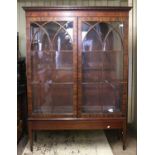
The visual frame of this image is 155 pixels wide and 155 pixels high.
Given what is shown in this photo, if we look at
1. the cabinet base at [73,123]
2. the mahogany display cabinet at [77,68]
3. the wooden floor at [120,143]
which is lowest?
the wooden floor at [120,143]

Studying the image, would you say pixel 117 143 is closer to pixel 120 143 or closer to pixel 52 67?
pixel 120 143

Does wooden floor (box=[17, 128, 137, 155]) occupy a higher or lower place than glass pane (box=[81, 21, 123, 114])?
lower

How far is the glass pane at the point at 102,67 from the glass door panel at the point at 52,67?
0.18 m

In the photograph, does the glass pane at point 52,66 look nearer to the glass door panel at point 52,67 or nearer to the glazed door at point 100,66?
the glass door panel at point 52,67

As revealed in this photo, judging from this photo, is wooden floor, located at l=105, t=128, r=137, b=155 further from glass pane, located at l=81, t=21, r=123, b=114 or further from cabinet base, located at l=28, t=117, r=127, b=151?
glass pane, located at l=81, t=21, r=123, b=114

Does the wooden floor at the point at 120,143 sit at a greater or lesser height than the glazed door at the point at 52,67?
lesser

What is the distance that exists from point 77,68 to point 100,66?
31cm

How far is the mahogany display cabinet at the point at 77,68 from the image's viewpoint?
264 cm

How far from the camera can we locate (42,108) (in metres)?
2.79

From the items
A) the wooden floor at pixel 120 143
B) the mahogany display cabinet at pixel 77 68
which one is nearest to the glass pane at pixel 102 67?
the mahogany display cabinet at pixel 77 68

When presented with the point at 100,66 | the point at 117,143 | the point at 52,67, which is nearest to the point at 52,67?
the point at 52,67

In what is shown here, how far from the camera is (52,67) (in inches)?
108

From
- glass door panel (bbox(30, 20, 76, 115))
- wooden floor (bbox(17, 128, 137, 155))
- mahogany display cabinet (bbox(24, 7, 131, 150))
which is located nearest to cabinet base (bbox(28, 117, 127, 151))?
mahogany display cabinet (bbox(24, 7, 131, 150))

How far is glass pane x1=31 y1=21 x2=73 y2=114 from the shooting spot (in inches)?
105
